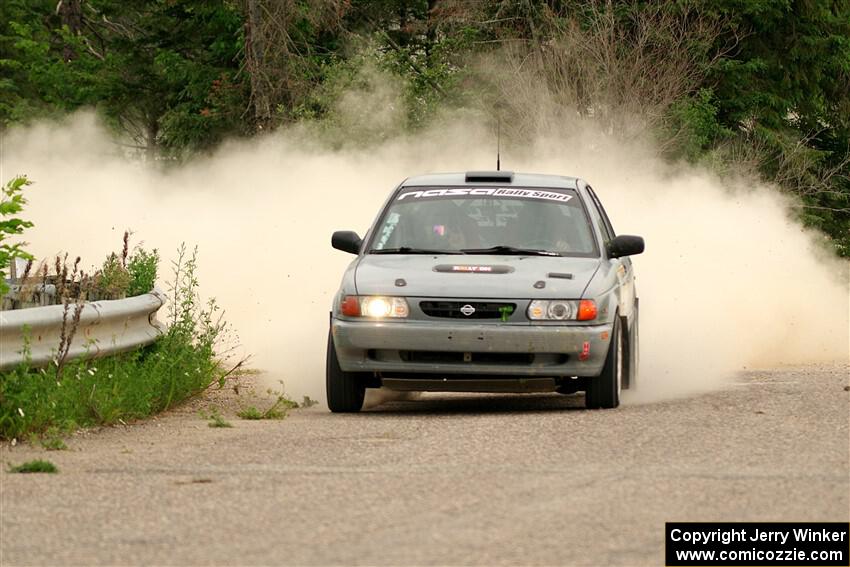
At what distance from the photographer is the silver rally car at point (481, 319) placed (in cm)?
1170

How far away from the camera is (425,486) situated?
841 centimetres

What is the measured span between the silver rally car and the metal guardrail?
146 cm

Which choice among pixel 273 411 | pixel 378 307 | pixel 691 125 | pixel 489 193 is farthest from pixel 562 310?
pixel 691 125

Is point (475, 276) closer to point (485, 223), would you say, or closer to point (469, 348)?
point (469, 348)

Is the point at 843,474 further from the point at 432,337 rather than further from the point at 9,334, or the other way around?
the point at 9,334

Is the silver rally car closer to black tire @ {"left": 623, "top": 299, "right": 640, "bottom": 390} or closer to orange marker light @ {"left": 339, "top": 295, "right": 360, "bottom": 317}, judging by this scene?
orange marker light @ {"left": 339, "top": 295, "right": 360, "bottom": 317}

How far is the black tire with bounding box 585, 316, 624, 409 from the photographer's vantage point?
11.9 m

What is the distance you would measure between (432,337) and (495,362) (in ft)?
1.51

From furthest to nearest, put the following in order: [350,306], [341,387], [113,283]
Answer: [113,283] < [341,387] < [350,306]

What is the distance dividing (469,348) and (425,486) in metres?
3.31

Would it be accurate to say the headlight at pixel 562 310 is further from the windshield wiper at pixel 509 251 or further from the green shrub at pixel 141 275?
the green shrub at pixel 141 275

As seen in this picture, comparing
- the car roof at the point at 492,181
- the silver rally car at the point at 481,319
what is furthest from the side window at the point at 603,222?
the silver rally car at the point at 481,319

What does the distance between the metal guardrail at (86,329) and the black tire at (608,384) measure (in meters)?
3.17

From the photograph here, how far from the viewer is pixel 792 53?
45.1m
